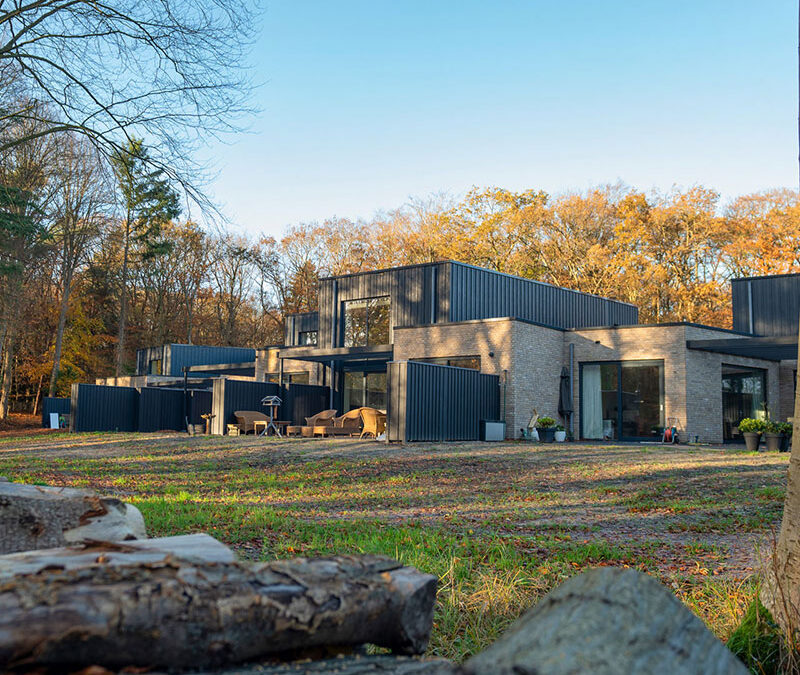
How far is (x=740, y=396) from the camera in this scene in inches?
983

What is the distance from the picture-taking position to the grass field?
4449 mm

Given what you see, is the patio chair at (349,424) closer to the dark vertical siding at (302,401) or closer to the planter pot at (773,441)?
the dark vertical siding at (302,401)

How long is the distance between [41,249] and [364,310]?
40.4ft

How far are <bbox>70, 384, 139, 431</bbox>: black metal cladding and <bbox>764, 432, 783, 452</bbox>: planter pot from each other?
23182 millimetres

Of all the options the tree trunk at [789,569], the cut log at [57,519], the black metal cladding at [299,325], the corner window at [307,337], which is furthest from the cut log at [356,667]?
the black metal cladding at [299,325]

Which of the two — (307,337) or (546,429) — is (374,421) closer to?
(546,429)

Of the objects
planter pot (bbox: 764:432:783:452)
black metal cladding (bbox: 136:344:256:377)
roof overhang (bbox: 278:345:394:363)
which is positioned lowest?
planter pot (bbox: 764:432:783:452)

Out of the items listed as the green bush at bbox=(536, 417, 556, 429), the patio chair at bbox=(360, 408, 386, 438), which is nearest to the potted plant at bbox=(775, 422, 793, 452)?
the green bush at bbox=(536, 417, 556, 429)

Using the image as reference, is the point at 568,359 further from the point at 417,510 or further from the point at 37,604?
the point at 37,604

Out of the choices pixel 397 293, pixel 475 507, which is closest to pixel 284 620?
pixel 475 507

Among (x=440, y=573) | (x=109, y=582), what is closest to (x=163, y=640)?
(x=109, y=582)

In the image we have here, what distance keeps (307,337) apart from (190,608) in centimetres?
3496

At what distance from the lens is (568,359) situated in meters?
25.2

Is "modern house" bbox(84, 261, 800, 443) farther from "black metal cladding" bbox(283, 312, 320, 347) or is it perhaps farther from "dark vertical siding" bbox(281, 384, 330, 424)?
"black metal cladding" bbox(283, 312, 320, 347)
